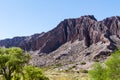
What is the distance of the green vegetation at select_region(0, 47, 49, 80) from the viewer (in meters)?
76.6

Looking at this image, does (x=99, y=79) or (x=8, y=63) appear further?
(x=99, y=79)

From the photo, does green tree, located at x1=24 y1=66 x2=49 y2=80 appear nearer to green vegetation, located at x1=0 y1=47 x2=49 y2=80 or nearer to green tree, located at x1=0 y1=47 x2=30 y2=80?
green vegetation, located at x1=0 y1=47 x2=49 y2=80

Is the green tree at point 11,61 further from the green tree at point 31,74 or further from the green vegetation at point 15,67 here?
the green tree at point 31,74

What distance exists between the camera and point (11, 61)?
75750mm

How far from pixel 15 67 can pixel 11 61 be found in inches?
107

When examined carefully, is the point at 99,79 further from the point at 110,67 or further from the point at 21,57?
the point at 21,57

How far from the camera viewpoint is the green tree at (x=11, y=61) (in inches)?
3008

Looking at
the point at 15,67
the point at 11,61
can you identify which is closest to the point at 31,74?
the point at 15,67

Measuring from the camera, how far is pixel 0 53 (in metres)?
78.0

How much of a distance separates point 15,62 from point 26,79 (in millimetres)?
6840

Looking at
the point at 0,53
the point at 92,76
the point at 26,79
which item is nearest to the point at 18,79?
the point at 26,79

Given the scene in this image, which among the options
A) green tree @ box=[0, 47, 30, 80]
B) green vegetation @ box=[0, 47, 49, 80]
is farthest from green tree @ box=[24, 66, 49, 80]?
green tree @ box=[0, 47, 30, 80]

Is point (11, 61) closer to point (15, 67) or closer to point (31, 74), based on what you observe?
point (15, 67)

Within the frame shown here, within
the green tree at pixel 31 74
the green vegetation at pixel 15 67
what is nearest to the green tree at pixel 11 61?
the green vegetation at pixel 15 67
